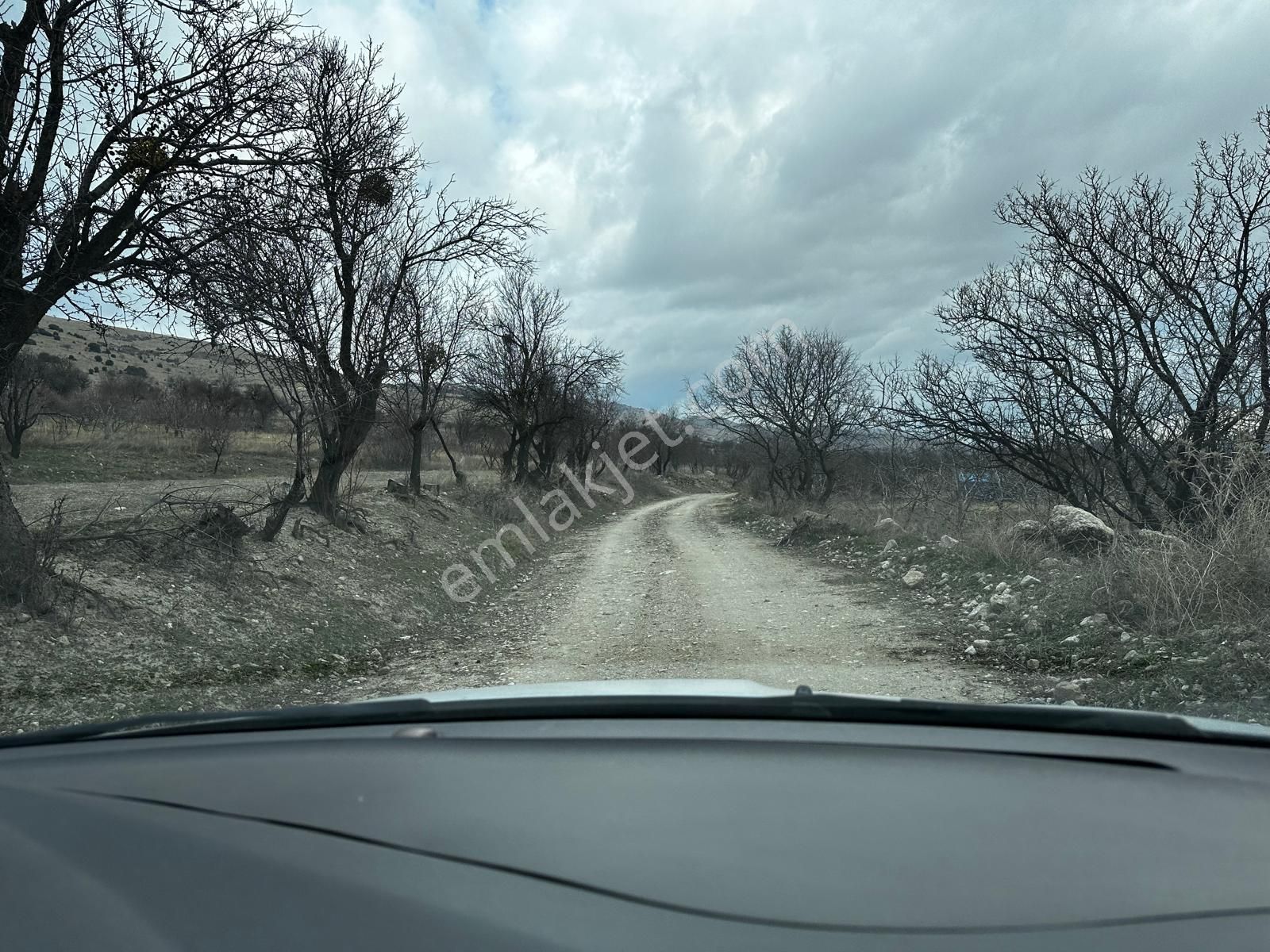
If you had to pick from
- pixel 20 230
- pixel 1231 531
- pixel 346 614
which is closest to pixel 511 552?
pixel 346 614

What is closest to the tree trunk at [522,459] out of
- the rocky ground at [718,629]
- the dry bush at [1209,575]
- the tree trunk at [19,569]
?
the rocky ground at [718,629]

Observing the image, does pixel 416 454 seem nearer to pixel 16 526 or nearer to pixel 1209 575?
pixel 16 526

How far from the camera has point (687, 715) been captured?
2.20m

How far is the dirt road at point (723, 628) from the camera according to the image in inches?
250

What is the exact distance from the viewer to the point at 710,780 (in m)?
1.78

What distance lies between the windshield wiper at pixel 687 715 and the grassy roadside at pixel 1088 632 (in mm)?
3698

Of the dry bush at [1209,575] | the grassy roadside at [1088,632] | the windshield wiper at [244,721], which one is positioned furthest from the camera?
the dry bush at [1209,575]

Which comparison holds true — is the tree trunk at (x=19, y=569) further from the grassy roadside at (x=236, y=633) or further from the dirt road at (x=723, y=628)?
the dirt road at (x=723, y=628)

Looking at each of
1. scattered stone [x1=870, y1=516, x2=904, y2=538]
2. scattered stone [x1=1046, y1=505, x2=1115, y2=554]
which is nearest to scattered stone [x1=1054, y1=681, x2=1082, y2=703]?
scattered stone [x1=1046, y1=505, x2=1115, y2=554]

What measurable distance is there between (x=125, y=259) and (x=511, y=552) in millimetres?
10327

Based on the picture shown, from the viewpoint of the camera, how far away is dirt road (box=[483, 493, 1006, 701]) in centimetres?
634

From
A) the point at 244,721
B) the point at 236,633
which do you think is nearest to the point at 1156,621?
the point at 244,721

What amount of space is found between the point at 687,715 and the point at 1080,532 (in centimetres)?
984

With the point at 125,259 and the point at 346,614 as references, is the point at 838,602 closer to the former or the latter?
the point at 346,614
